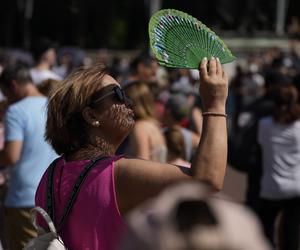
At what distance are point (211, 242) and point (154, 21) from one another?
144 centimetres

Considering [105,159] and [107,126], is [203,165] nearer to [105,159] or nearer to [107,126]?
[105,159]

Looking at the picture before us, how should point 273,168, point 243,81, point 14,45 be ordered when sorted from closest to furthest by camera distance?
point 273,168
point 243,81
point 14,45

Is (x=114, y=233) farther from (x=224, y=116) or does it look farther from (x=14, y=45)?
(x=14, y=45)

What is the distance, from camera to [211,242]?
4.38 feet

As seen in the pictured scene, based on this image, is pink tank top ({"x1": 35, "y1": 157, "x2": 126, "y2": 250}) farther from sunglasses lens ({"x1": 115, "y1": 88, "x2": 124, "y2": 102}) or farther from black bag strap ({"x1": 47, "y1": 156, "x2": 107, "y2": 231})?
sunglasses lens ({"x1": 115, "y1": 88, "x2": 124, "y2": 102})

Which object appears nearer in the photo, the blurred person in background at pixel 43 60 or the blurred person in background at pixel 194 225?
the blurred person in background at pixel 194 225

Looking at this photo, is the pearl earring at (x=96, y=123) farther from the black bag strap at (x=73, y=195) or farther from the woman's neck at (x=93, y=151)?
the black bag strap at (x=73, y=195)

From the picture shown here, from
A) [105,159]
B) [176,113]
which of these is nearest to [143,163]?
[105,159]

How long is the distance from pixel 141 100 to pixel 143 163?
2.92 meters

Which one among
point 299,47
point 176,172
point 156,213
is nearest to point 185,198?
point 156,213

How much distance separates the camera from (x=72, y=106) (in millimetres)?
2762

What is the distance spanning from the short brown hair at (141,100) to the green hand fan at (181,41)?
8.23ft

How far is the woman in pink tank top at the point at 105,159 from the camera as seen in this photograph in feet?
7.95

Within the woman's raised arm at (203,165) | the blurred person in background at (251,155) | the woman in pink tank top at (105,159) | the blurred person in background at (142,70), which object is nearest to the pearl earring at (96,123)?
the woman in pink tank top at (105,159)
